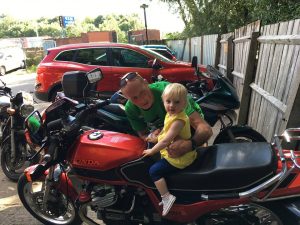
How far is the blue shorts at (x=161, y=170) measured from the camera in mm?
2404

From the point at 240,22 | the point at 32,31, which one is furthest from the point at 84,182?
the point at 32,31

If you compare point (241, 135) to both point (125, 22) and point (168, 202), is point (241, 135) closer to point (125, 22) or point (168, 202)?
point (168, 202)

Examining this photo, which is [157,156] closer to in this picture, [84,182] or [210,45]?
[84,182]

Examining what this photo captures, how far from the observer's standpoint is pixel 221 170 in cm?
228

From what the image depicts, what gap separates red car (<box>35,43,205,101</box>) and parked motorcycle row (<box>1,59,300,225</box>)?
202 inches

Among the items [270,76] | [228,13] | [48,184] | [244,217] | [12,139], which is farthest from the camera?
[228,13]

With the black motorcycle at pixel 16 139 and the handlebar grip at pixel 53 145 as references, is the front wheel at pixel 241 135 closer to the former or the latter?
the handlebar grip at pixel 53 145

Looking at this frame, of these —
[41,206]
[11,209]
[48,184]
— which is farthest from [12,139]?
[48,184]

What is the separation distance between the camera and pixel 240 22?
15.0 m

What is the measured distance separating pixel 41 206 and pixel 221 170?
1.90 metres

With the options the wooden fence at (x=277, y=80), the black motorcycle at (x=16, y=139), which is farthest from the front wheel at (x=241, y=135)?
the black motorcycle at (x=16, y=139)

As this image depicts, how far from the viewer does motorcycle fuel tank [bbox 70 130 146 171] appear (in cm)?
254

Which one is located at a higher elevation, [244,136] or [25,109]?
[25,109]

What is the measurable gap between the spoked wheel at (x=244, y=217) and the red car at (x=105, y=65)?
589cm
